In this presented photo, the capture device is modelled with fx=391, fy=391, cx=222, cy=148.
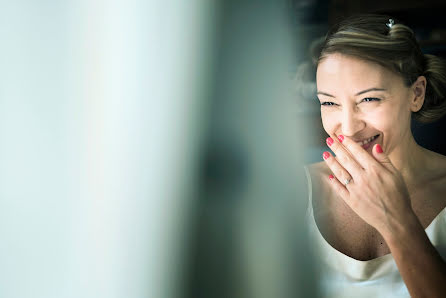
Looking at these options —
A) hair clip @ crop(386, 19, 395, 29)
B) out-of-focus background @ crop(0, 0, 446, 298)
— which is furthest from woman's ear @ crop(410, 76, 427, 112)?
out-of-focus background @ crop(0, 0, 446, 298)

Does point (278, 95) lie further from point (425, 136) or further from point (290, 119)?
point (425, 136)

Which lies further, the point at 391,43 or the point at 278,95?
the point at 278,95

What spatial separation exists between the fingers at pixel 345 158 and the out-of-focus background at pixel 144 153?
95 millimetres

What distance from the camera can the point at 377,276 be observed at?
669 millimetres

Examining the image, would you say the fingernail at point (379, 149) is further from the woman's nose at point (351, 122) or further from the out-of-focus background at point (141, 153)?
the out-of-focus background at point (141, 153)

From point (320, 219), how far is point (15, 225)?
63 cm

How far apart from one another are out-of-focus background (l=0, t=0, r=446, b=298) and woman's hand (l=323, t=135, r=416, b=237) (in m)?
0.10

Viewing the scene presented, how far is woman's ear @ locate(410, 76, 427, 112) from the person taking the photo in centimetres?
65

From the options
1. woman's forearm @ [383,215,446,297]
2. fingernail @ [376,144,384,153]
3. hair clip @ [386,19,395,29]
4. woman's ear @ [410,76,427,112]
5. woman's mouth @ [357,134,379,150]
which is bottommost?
woman's forearm @ [383,215,446,297]

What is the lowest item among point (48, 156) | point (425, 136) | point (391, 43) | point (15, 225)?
point (15, 225)

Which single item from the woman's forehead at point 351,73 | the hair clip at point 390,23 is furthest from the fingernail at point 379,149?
the hair clip at point 390,23

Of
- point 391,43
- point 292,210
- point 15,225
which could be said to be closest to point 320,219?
point 292,210

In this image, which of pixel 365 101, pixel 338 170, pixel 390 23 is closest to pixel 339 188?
pixel 338 170

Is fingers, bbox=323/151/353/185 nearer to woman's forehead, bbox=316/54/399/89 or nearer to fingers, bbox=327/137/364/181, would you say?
fingers, bbox=327/137/364/181
